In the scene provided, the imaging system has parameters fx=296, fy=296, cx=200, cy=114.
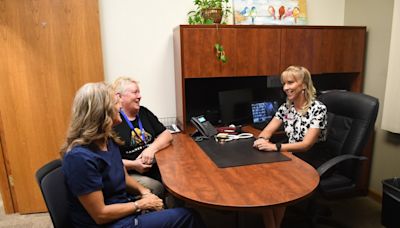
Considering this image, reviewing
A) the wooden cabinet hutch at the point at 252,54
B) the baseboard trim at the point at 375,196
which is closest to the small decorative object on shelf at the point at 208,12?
the wooden cabinet hutch at the point at 252,54

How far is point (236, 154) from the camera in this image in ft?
6.23

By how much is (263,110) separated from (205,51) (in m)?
0.87

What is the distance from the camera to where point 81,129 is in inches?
53.3

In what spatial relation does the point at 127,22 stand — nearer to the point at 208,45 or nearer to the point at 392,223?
the point at 208,45

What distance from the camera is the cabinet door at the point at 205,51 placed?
2.33m

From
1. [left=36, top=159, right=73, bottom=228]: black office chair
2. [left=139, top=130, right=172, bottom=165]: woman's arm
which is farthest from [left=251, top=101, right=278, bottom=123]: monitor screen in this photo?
[left=36, top=159, right=73, bottom=228]: black office chair

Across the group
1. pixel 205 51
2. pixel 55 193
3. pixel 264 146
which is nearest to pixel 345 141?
pixel 264 146

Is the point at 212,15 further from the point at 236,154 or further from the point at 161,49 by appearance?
the point at 236,154

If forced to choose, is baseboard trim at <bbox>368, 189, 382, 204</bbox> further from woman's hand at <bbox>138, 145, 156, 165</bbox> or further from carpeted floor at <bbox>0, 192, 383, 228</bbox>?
woman's hand at <bbox>138, 145, 156, 165</bbox>

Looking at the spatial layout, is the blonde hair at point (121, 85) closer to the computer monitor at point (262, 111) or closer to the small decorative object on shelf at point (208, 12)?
the small decorative object on shelf at point (208, 12)

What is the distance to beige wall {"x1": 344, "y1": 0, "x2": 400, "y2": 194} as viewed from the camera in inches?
104

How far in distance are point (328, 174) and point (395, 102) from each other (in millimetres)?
1045

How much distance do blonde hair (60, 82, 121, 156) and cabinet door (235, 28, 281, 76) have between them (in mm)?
1376

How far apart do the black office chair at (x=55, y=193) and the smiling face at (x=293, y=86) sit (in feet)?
5.18
